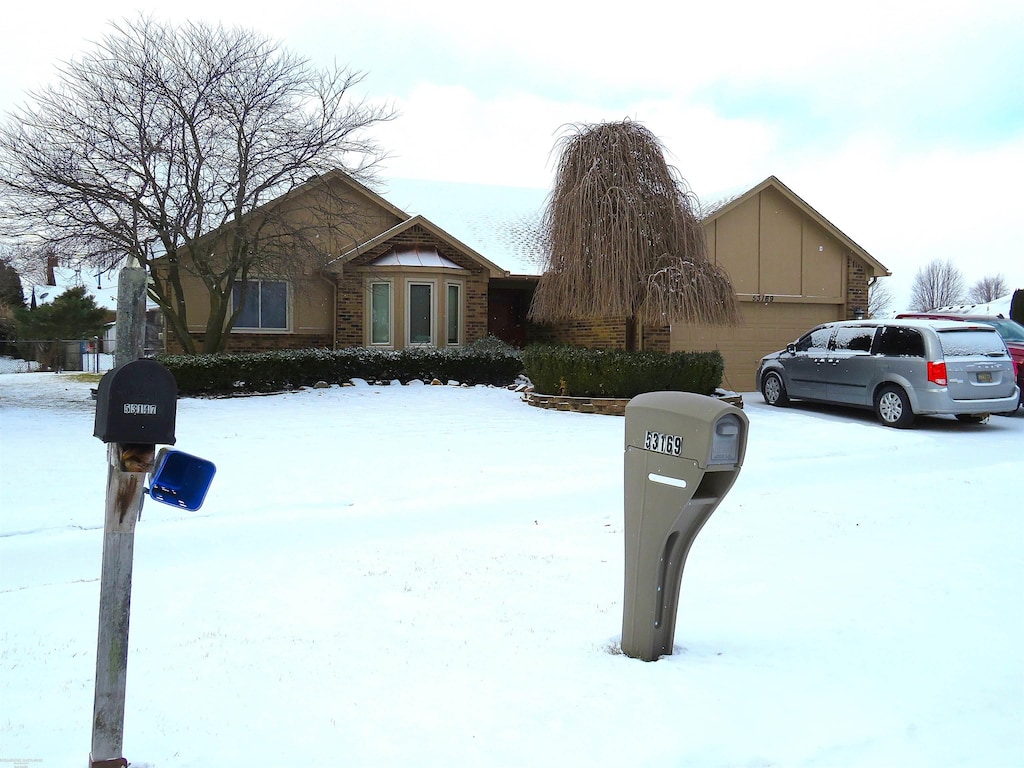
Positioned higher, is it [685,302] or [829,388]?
[685,302]

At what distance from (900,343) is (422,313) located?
33.9 ft

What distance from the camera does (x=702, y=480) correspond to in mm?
3777

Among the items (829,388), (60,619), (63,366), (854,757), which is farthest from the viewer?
(63,366)

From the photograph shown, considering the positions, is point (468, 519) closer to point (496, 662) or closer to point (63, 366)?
point (496, 662)

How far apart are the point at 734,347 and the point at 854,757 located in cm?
1609

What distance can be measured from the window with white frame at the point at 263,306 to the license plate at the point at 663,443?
15910mm

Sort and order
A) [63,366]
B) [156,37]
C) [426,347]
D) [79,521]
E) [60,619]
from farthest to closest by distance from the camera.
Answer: [63,366], [426,347], [156,37], [79,521], [60,619]

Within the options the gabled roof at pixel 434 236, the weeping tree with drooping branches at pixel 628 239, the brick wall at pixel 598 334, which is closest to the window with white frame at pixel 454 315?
the gabled roof at pixel 434 236

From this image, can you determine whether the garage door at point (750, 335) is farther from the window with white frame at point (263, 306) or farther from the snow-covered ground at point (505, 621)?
the snow-covered ground at point (505, 621)

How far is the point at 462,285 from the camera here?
19500 millimetres

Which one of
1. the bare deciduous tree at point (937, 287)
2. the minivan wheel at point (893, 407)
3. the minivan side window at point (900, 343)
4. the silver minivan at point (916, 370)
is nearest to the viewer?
the silver minivan at point (916, 370)

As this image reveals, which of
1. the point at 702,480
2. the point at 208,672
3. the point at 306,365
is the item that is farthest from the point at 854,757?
the point at 306,365

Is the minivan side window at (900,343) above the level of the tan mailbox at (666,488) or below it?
above

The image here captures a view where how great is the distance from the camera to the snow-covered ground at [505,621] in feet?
10.8
